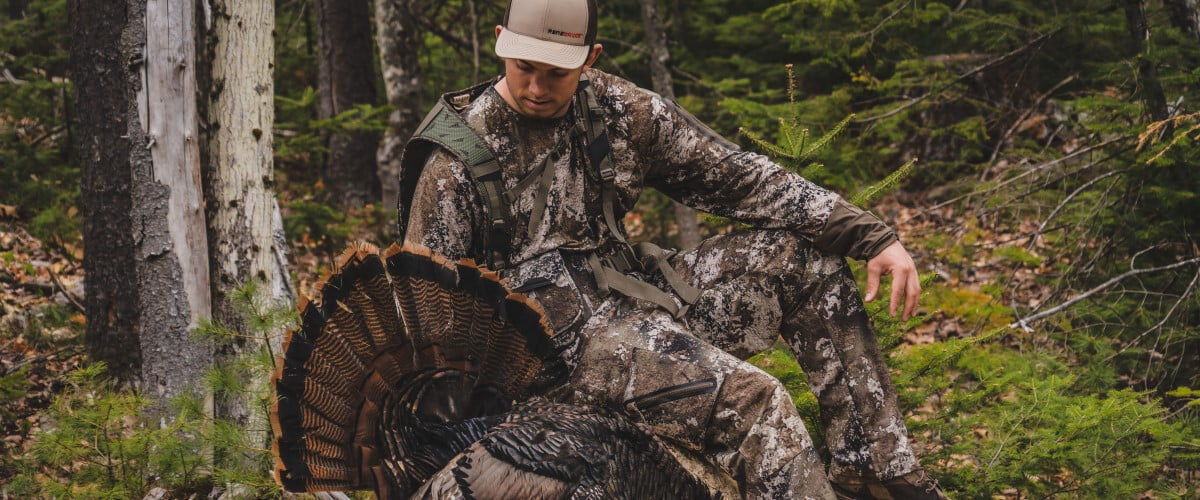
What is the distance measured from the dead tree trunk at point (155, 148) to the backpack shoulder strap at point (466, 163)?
5.74ft

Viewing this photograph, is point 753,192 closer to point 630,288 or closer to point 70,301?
point 630,288

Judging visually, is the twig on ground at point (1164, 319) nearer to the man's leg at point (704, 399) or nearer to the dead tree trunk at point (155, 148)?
the man's leg at point (704, 399)

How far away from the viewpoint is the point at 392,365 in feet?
8.89

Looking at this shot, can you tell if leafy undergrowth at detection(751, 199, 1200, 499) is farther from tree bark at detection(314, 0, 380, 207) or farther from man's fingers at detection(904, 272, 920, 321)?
tree bark at detection(314, 0, 380, 207)

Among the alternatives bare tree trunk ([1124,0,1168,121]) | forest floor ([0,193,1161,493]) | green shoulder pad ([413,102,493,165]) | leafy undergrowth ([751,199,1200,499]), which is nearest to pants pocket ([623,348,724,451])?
green shoulder pad ([413,102,493,165])

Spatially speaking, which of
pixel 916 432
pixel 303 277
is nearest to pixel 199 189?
pixel 916 432

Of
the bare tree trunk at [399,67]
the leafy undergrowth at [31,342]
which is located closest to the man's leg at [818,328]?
the leafy undergrowth at [31,342]

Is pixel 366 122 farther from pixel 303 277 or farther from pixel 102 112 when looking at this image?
pixel 102 112

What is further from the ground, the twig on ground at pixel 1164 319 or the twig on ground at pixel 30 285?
the twig on ground at pixel 1164 319

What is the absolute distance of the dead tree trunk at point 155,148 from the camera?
448 centimetres

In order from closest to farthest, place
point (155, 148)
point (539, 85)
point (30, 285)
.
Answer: point (539, 85), point (155, 148), point (30, 285)

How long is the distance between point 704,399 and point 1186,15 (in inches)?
181

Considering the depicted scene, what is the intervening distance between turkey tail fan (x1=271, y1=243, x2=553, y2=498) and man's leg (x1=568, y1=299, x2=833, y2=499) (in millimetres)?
335

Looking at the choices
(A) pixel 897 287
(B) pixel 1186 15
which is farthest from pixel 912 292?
(B) pixel 1186 15
